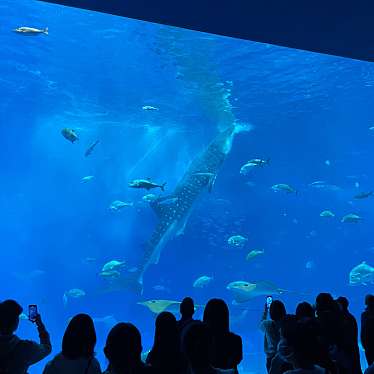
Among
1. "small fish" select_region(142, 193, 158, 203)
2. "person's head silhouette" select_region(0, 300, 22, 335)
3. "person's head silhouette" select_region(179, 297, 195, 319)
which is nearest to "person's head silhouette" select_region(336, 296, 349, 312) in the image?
"person's head silhouette" select_region(179, 297, 195, 319)

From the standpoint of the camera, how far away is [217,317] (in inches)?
130

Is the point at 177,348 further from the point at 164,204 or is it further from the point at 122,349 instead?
the point at 164,204

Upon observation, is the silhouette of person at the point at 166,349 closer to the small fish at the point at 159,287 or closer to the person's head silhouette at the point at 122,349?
the person's head silhouette at the point at 122,349

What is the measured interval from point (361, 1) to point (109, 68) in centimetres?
1606

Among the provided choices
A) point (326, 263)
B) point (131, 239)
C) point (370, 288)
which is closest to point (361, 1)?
point (131, 239)

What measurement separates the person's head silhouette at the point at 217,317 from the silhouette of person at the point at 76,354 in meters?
0.98

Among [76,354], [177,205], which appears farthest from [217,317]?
[177,205]

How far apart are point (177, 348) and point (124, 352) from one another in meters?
0.43

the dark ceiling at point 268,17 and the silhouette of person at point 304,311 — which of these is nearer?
the silhouette of person at point 304,311

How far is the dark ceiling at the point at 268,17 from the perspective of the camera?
531 centimetres

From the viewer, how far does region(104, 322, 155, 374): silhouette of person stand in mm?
2482

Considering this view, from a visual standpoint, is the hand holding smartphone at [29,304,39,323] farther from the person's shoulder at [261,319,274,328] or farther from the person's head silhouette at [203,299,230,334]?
the person's shoulder at [261,319,274,328]

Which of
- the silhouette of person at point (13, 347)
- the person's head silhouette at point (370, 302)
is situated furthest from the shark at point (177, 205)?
the silhouette of person at point (13, 347)

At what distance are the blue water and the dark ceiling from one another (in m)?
9.31
